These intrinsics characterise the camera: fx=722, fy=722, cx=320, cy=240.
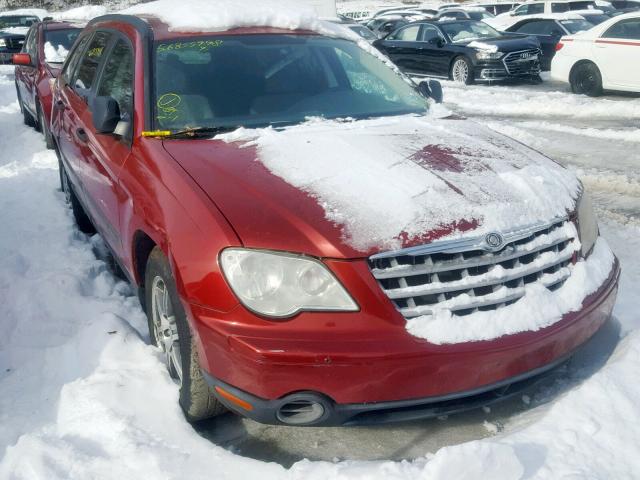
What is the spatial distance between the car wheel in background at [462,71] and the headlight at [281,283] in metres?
Result: 13.0

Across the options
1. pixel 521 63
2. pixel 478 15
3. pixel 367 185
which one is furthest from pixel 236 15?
pixel 478 15

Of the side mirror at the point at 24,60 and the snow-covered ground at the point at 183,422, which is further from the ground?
the side mirror at the point at 24,60

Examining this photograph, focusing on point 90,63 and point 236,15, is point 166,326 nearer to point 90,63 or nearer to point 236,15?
point 236,15

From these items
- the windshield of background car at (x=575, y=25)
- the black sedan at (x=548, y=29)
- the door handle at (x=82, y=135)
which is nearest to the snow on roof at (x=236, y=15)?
the door handle at (x=82, y=135)

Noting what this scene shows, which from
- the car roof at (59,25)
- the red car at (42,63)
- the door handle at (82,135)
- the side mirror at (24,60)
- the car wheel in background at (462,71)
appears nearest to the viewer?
the door handle at (82,135)

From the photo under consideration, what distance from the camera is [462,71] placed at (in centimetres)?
1500

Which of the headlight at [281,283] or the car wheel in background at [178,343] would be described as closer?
the headlight at [281,283]

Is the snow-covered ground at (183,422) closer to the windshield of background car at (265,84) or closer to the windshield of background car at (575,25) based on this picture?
the windshield of background car at (265,84)

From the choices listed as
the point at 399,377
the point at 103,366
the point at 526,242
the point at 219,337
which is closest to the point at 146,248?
the point at 103,366

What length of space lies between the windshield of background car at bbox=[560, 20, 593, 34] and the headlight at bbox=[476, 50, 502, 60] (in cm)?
414

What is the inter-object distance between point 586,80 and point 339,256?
37.6ft

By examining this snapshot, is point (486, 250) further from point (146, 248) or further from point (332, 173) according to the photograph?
point (146, 248)

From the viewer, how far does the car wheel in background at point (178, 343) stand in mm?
2770

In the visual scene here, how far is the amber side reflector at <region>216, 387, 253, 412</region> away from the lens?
8.29ft
